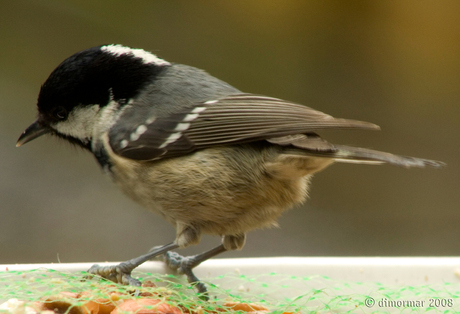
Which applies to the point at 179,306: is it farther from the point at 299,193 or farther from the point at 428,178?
the point at 428,178

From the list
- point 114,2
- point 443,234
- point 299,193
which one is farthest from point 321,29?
point 299,193

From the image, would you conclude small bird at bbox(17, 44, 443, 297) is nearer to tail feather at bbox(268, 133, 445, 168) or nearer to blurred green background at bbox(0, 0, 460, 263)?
tail feather at bbox(268, 133, 445, 168)

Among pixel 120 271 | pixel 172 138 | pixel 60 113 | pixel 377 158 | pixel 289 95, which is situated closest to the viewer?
pixel 377 158

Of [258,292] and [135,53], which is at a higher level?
[135,53]

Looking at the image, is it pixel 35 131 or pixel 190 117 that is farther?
pixel 35 131

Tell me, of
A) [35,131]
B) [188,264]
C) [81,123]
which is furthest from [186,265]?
[35,131]

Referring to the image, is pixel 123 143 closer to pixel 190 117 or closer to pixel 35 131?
pixel 190 117

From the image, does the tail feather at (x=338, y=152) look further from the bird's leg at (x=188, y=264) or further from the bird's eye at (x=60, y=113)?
the bird's eye at (x=60, y=113)

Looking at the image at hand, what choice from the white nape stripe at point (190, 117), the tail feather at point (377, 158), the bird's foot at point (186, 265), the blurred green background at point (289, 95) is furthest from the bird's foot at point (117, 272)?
the blurred green background at point (289, 95)
